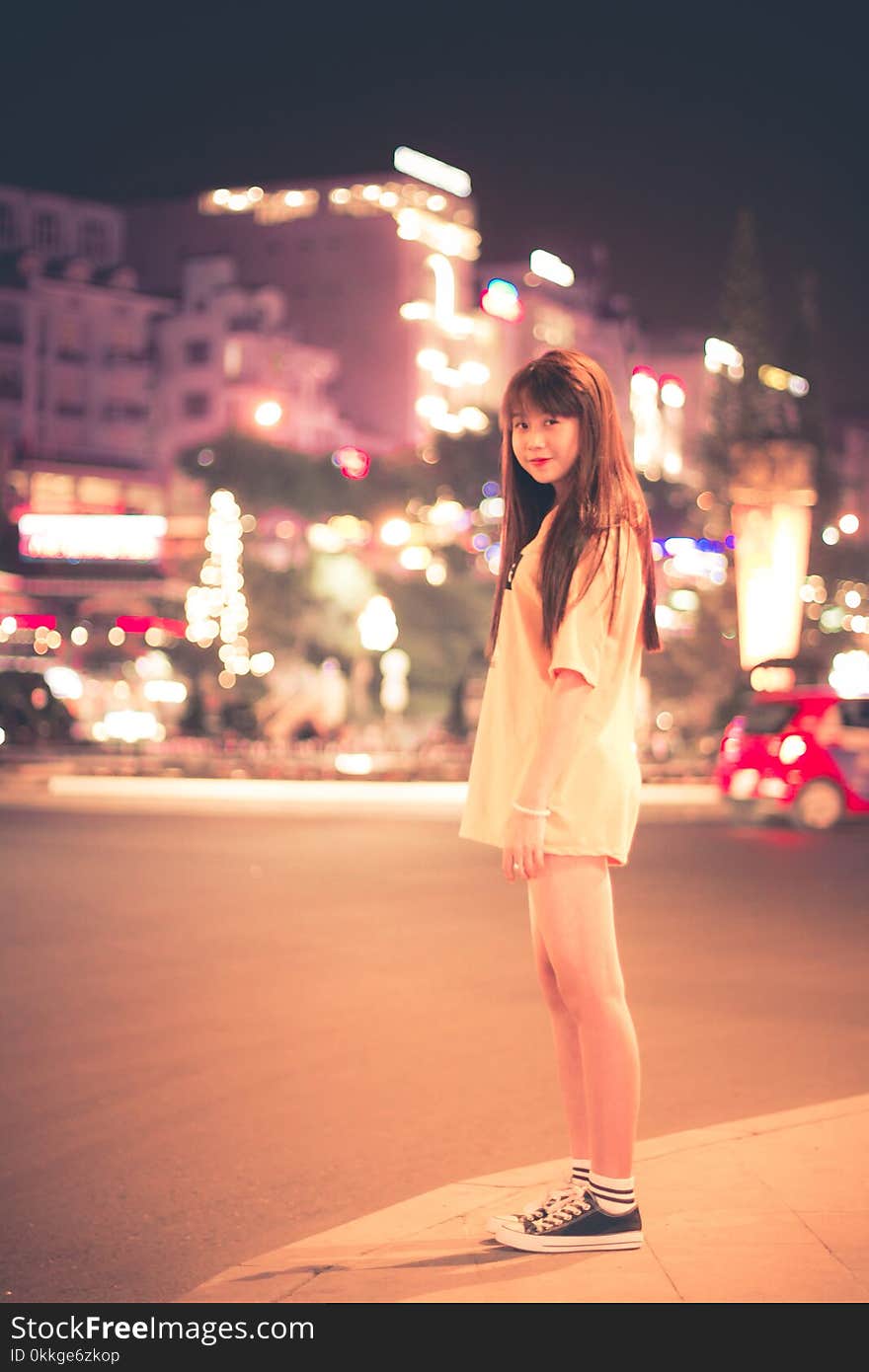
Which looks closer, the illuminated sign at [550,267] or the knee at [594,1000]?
the knee at [594,1000]

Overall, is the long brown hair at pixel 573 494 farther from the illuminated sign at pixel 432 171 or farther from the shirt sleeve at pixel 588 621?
the illuminated sign at pixel 432 171

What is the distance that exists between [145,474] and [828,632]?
26.7 metres

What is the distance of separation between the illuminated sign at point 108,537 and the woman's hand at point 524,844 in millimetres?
56562

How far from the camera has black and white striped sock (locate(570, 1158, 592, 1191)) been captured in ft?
14.1

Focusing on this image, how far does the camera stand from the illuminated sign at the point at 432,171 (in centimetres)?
7769

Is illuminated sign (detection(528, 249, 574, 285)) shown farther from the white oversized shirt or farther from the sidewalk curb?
the white oversized shirt

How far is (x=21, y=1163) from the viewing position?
5.55 meters

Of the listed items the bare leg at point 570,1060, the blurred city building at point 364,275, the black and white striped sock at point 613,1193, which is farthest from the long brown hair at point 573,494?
the blurred city building at point 364,275

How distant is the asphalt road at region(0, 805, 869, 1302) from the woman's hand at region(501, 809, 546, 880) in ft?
4.20

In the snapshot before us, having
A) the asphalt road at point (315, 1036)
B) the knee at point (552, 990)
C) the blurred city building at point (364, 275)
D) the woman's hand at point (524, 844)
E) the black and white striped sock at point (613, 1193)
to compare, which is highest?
the blurred city building at point (364, 275)

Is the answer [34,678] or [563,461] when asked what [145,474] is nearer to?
[34,678]

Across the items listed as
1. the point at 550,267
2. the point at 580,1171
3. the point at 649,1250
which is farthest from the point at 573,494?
the point at 550,267

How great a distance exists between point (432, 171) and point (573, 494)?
78.3 meters

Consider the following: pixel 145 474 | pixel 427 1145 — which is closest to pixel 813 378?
pixel 145 474
